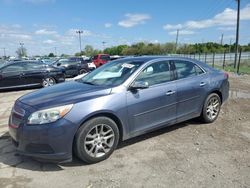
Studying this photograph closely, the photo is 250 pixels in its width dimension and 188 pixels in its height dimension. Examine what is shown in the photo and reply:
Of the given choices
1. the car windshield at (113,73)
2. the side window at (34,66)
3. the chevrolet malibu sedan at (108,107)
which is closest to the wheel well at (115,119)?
the chevrolet malibu sedan at (108,107)

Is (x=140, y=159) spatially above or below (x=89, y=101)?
below

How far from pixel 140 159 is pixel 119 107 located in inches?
34.1

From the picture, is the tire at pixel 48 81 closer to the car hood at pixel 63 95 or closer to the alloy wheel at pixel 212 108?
the car hood at pixel 63 95

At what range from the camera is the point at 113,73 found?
4.86 m

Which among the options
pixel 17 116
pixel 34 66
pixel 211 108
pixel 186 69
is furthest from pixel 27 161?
pixel 34 66

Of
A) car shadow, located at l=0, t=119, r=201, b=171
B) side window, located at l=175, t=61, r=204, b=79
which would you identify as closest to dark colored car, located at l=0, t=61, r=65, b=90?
car shadow, located at l=0, t=119, r=201, b=171

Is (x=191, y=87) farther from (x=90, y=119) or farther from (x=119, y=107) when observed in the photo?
(x=90, y=119)

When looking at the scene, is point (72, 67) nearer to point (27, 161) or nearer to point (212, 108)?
point (212, 108)

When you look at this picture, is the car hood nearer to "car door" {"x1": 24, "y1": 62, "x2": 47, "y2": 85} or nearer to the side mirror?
the side mirror

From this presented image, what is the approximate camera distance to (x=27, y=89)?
1259 centimetres

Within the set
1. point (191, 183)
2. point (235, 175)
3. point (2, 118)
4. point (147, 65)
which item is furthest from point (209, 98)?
point (2, 118)

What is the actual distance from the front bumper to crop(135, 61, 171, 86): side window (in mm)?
1510

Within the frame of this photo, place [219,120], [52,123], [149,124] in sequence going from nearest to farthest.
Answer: [52,123], [149,124], [219,120]

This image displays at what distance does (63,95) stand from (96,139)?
2.73 ft
